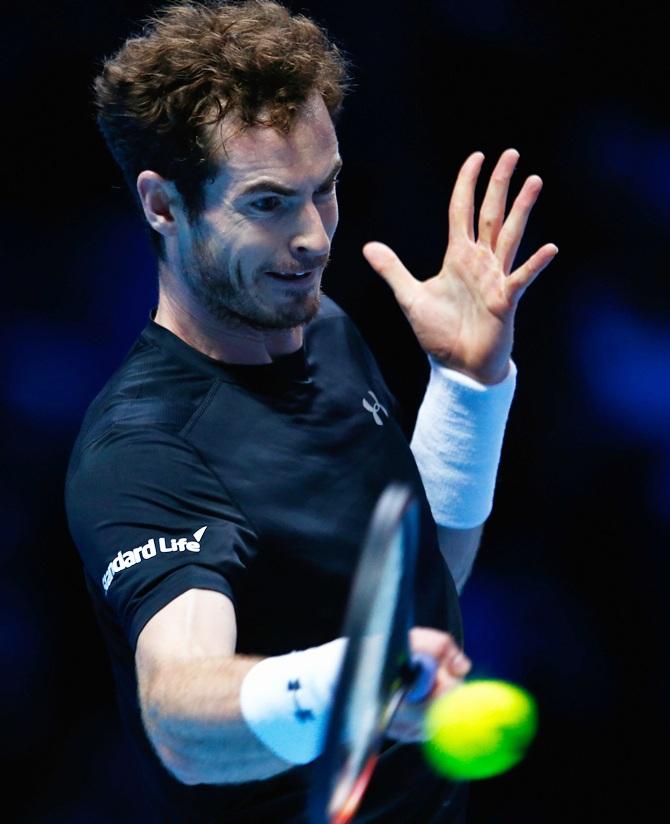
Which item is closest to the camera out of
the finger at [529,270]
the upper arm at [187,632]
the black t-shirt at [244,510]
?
the upper arm at [187,632]

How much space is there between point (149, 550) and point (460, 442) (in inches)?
23.2

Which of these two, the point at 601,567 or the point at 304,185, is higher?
the point at 304,185

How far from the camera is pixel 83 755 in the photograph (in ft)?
8.31

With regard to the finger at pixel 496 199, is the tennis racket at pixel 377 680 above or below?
below

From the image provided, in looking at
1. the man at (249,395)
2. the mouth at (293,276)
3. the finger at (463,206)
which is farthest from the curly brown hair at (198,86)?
the finger at (463,206)

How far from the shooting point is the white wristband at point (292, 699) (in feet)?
3.53

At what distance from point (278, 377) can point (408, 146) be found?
0.95m

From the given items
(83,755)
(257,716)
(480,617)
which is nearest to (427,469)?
(257,716)

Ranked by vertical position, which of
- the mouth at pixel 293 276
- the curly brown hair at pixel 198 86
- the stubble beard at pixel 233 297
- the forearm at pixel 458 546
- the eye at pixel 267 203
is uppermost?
the curly brown hair at pixel 198 86

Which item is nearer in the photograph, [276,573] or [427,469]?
[276,573]

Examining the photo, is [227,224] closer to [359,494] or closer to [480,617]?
[359,494]

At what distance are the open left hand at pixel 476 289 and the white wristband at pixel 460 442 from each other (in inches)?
1.0

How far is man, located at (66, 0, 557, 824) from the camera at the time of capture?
1354 millimetres

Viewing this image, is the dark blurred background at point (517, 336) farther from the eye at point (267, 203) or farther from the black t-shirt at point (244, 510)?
the eye at point (267, 203)
